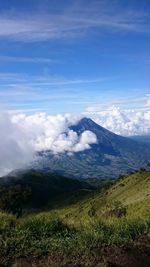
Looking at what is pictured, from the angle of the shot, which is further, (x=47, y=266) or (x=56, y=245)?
(x=56, y=245)

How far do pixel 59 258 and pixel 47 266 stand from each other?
93cm

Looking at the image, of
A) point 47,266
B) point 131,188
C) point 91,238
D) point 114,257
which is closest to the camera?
point 47,266

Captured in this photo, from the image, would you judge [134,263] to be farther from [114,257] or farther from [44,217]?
[44,217]

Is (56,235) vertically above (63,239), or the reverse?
(56,235)

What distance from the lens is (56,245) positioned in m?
17.2

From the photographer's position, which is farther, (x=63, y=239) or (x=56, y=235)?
(x=56, y=235)

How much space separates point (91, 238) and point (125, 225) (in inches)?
119

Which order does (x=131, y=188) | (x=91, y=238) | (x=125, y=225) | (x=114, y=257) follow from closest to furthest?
(x=114, y=257) < (x=91, y=238) < (x=125, y=225) < (x=131, y=188)

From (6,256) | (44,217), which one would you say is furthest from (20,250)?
(44,217)

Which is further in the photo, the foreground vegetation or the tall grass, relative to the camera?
the tall grass

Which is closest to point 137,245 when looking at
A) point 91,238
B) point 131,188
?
point 91,238

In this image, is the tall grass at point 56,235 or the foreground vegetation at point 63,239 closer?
the foreground vegetation at point 63,239

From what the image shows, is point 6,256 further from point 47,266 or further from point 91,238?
point 91,238

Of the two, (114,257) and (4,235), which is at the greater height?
(4,235)
